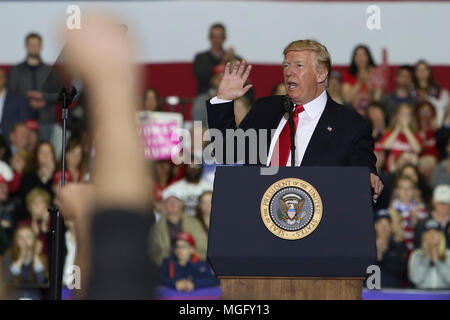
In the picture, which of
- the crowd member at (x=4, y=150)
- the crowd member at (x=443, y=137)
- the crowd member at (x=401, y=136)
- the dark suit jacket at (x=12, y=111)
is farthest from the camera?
the dark suit jacket at (x=12, y=111)

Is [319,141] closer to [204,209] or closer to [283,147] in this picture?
[283,147]

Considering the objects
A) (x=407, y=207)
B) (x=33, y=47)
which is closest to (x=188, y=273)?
(x=407, y=207)

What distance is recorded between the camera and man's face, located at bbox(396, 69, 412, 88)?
9.17 metres

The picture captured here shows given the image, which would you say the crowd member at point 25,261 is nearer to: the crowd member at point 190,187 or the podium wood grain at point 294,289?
the crowd member at point 190,187

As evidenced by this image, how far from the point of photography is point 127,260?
3.69ft

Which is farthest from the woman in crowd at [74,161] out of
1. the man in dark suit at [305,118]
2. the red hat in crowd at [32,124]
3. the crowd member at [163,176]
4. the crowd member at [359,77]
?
the man in dark suit at [305,118]

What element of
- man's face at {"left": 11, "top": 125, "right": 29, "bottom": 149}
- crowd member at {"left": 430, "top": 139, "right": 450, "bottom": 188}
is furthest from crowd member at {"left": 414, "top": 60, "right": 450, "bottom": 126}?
man's face at {"left": 11, "top": 125, "right": 29, "bottom": 149}

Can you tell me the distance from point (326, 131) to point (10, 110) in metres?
6.07

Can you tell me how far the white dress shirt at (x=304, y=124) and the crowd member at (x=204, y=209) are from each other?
163 inches

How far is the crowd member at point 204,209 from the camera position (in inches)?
309

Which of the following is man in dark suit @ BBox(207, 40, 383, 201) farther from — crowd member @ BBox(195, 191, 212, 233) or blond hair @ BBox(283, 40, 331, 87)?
crowd member @ BBox(195, 191, 212, 233)

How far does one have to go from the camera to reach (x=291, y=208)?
2947mm
